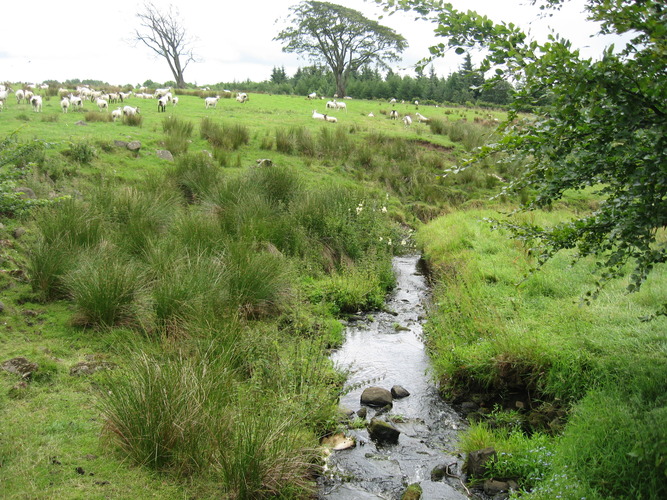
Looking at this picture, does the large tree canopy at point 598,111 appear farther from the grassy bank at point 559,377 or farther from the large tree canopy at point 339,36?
the large tree canopy at point 339,36

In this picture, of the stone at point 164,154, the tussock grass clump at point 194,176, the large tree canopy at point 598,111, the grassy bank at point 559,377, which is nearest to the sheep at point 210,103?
the stone at point 164,154

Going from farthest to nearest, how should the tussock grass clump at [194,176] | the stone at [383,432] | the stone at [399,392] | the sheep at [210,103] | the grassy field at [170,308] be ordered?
the sheep at [210,103] < the tussock grass clump at [194,176] < the stone at [399,392] < the stone at [383,432] < the grassy field at [170,308]

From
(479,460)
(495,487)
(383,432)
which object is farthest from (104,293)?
(495,487)

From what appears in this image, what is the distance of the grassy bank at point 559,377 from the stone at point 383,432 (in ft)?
2.28

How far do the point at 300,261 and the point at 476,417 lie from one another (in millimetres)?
4825

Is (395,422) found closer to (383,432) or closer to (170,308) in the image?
(383,432)

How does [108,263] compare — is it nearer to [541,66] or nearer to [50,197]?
[50,197]

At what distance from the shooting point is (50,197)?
8969mm

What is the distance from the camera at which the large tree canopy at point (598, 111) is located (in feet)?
8.49

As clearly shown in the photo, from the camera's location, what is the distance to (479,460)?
4215mm

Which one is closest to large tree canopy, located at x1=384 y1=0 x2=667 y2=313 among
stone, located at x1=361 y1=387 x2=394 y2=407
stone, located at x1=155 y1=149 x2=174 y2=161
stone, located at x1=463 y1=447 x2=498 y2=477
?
stone, located at x1=463 y1=447 x2=498 y2=477

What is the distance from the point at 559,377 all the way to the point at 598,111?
2.98m

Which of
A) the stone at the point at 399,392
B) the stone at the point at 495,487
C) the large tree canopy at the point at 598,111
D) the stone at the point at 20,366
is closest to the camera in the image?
the large tree canopy at the point at 598,111

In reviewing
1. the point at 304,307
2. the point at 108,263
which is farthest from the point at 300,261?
the point at 108,263
